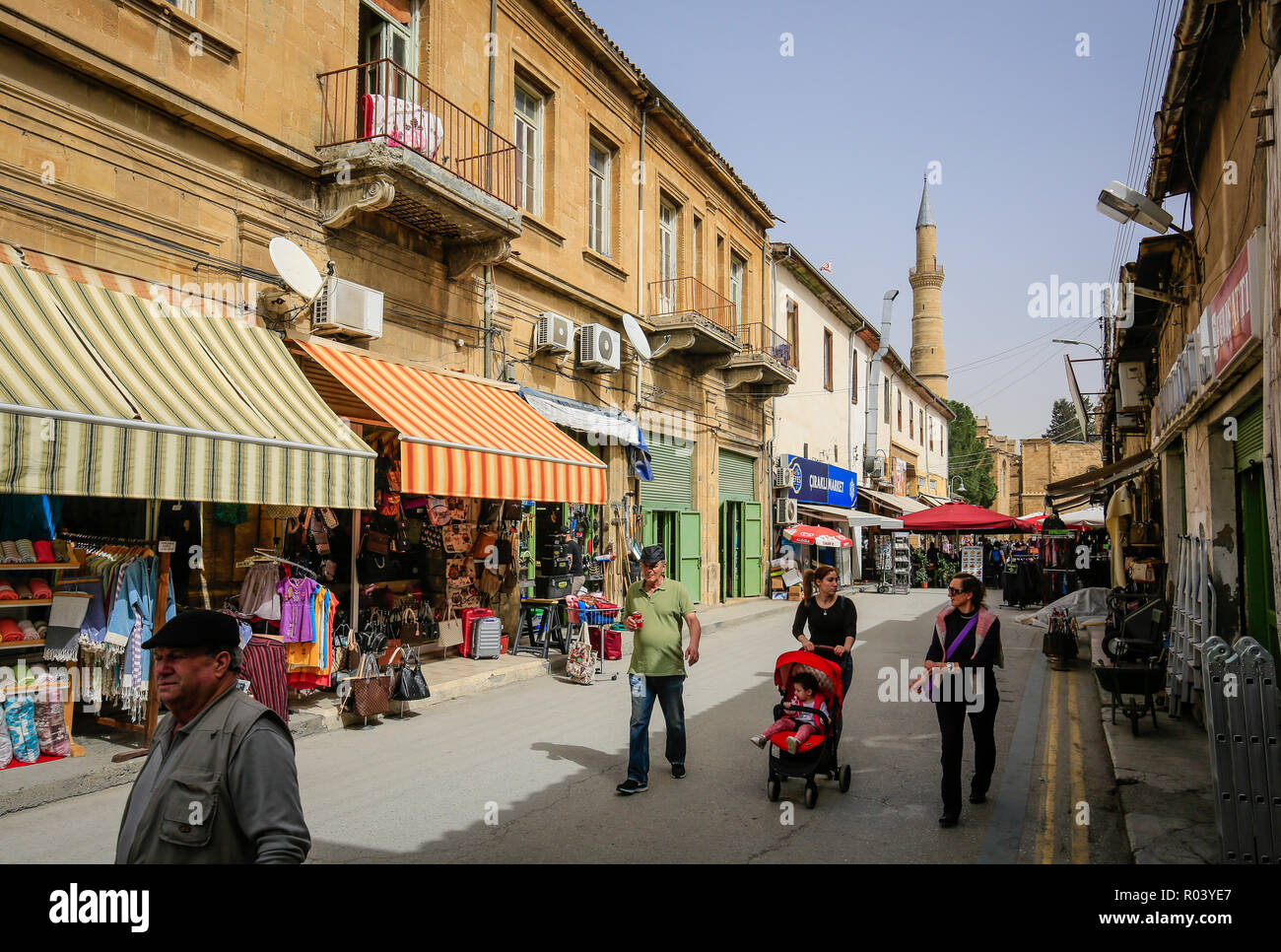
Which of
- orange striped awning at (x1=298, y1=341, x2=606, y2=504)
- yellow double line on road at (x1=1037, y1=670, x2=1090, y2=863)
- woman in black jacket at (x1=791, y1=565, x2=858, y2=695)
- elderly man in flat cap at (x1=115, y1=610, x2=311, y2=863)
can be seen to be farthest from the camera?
orange striped awning at (x1=298, y1=341, x2=606, y2=504)

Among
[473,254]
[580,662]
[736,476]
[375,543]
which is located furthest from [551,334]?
[736,476]

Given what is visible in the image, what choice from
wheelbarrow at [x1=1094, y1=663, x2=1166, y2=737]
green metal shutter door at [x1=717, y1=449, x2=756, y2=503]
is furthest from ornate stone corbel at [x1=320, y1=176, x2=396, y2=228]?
green metal shutter door at [x1=717, y1=449, x2=756, y2=503]

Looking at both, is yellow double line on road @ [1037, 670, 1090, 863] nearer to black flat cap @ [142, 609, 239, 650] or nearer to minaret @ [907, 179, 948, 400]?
black flat cap @ [142, 609, 239, 650]

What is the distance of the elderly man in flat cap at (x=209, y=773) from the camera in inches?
100

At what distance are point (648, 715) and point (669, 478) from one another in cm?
1261

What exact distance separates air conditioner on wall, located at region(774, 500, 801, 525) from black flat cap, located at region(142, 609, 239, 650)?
23.3 meters

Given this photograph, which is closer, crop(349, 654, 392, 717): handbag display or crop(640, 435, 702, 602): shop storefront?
crop(349, 654, 392, 717): handbag display

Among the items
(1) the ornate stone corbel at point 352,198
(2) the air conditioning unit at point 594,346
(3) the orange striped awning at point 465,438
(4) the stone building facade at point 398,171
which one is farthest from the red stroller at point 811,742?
(2) the air conditioning unit at point 594,346

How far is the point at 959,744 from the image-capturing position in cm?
598

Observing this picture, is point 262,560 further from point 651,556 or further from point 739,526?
point 739,526

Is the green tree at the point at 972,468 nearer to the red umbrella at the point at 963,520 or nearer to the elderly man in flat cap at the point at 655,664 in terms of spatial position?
the red umbrella at the point at 963,520

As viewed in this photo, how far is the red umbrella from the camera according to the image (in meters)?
24.2

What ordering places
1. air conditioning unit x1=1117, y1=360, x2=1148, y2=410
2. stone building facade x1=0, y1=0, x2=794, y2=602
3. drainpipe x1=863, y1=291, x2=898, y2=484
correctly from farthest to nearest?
drainpipe x1=863, y1=291, x2=898, y2=484
air conditioning unit x1=1117, y1=360, x2=1148, y2=410
stone building facade x1=0, y1=0, x2=794, y2=602

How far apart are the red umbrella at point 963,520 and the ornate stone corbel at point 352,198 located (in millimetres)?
19280
